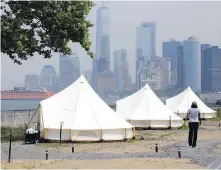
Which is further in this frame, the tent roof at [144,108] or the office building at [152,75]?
the office building at [152,75]

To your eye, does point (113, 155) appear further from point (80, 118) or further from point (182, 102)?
point (182, 102)

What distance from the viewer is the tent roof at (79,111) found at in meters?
24.9

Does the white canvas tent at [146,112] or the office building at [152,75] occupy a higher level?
the office building at [152,75]

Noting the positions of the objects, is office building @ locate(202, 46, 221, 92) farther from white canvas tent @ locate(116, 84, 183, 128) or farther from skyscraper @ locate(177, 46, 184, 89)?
white canvas tent @ locate(116, 84, 183, 128)

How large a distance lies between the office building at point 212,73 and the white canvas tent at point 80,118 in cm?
12448

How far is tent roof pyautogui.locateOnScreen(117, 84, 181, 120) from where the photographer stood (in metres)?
35.3

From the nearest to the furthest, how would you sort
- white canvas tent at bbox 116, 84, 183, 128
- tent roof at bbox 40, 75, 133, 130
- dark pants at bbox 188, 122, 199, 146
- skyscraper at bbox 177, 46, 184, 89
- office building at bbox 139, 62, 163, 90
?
dark pants at bbox 188, 122, 199, 146
tent roof at bbox 40, 75, 133, 130
white canvas tent at bbox 116, 84, 183, 128
office building at bbox 139, 62, 163, 90
skyscraper at bbox 177, 46, 184, 89

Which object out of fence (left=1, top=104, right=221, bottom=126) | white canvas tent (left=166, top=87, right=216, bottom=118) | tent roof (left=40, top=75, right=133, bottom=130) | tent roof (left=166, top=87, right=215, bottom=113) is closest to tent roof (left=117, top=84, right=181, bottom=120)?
fence (left=1, top=104, right=221, bottom=126)

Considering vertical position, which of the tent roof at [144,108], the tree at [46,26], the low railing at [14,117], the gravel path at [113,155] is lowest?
the gravel path at [113,155]

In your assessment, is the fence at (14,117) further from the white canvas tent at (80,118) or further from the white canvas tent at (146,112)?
the white canvas tent at (80,118)

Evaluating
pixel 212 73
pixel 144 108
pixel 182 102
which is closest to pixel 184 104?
pixel 182 102

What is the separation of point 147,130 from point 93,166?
795 inches

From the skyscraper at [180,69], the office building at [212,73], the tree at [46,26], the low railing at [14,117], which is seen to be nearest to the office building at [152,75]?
the skyscraper at [180,69]

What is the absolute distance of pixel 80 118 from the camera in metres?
25.0
